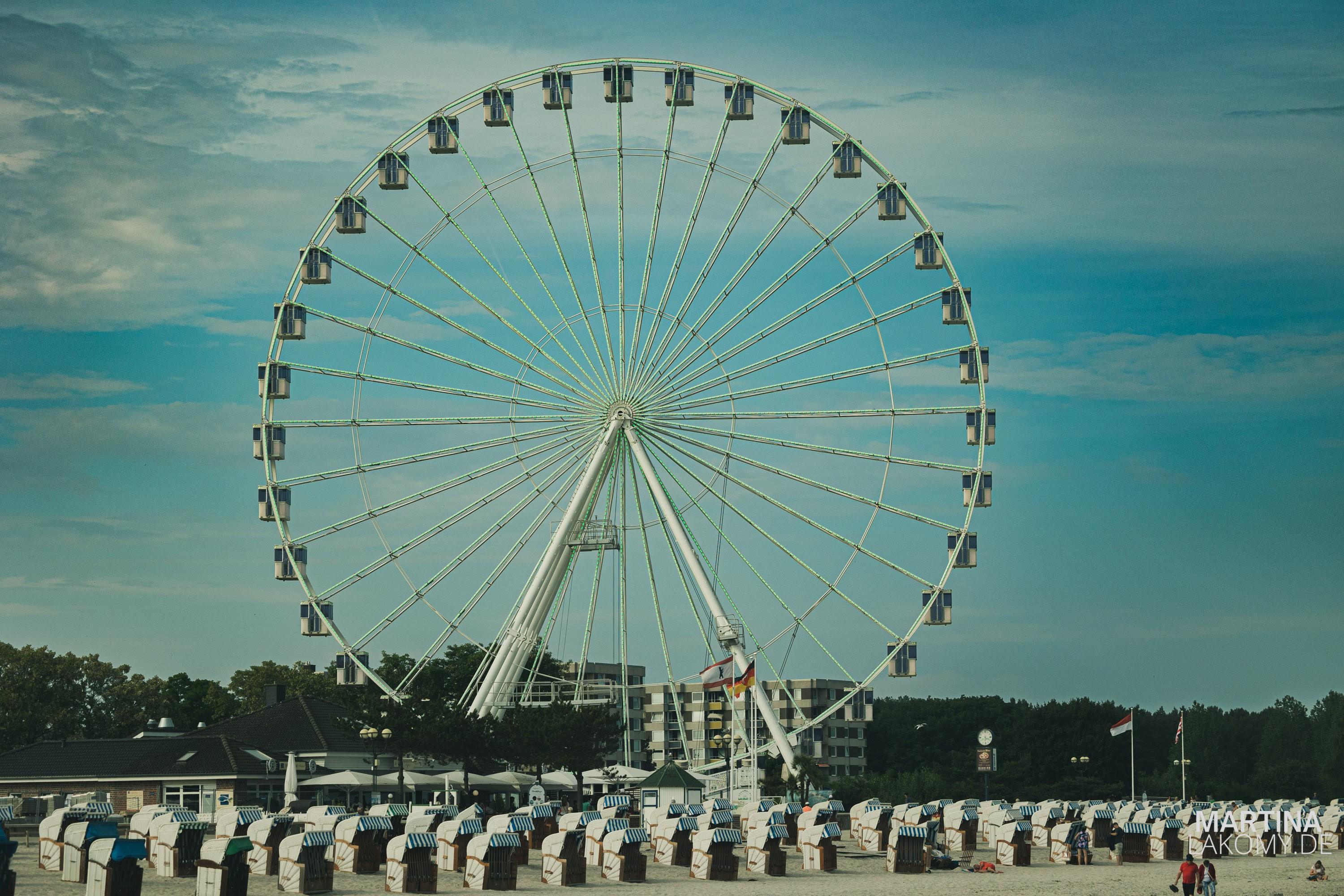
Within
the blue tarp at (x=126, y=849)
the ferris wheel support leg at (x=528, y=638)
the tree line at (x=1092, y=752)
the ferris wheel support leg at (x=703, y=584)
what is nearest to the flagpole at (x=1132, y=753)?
the tree line at (x=1092, y=752)

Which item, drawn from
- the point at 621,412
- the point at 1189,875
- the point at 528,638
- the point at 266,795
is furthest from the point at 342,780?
the point at 1189,875

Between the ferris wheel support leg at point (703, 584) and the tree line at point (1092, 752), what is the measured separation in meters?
15.7

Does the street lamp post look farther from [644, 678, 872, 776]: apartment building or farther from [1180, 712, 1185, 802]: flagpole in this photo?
[644, 678, 872, 776]: apartment building

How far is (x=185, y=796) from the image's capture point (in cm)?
5631

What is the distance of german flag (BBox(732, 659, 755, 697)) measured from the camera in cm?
4738

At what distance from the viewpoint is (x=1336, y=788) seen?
10438 centimetres

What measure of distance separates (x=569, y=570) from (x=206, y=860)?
78.4 feet

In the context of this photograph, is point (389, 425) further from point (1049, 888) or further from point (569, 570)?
point (1049, 888)

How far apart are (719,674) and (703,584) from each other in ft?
9.70

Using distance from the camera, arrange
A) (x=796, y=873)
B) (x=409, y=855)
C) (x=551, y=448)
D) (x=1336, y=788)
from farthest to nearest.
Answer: (x=1336, y=788) → (x=551, y=448) → (x=796, y=873) → (x=409, y=855)

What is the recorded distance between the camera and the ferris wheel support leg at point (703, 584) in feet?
154

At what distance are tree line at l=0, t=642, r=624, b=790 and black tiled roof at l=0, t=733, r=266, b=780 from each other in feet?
15.1

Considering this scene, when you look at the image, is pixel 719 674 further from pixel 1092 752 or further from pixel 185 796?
pixel 1092 752

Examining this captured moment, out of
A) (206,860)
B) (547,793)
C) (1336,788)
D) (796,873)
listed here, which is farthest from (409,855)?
(1336,788)
